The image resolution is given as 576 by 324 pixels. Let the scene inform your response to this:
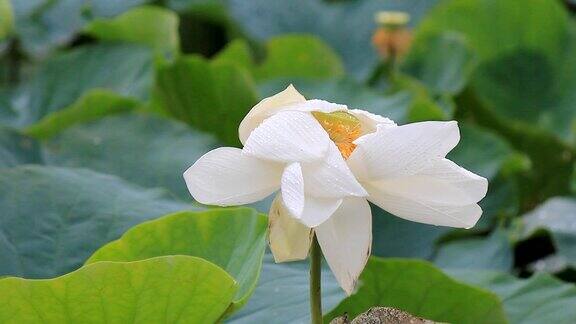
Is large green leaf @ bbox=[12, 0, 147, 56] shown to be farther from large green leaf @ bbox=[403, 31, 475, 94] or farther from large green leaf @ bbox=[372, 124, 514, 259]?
large green leaf @ bbox=[372, 124, 514, 259]

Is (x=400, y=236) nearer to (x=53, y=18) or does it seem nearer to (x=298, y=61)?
(x=298, y=61)

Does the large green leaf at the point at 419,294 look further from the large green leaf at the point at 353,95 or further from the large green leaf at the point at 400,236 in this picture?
the large green leaf at the point at 353,95

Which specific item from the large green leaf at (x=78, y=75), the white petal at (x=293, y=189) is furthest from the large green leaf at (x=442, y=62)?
the white petal at (x=293, y=189)

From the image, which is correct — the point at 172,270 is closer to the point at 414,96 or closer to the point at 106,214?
the point at 106,214

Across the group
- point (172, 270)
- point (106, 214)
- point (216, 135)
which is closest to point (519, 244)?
point (216, 135)

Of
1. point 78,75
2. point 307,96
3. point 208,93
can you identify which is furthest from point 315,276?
point 78,75

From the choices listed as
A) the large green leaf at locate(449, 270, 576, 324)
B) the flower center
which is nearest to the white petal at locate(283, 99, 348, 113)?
the flower center

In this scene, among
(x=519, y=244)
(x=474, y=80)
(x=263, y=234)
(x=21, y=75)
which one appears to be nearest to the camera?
(x=263, y=234)
